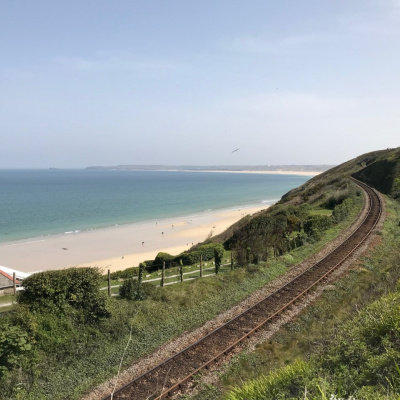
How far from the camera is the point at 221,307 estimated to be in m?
16.2

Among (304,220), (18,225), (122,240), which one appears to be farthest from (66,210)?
(304,220)

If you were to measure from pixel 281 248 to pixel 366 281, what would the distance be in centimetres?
975

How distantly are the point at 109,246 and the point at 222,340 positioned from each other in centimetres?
4167

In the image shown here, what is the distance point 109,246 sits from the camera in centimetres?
5197

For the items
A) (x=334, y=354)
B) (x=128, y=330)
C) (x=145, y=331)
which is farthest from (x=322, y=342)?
(x=128, y=330)

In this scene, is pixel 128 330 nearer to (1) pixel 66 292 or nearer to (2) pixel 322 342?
(1) pixel 66 292

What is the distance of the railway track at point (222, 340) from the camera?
410 inches

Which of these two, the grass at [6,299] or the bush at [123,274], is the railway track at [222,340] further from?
the bush at [123,274]

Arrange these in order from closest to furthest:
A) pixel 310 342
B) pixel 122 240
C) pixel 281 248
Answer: pixel 310 342
pixel 281 248
pixel 122 240

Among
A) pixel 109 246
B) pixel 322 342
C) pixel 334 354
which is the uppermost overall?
pixel 334 354

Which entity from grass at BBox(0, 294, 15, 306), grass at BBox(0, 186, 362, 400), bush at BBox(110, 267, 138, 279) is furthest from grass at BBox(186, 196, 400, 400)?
bush at BBox(110, 267, 138, 279)

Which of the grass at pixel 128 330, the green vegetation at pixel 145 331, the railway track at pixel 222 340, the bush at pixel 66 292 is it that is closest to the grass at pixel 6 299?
the bush at pixel 66 292

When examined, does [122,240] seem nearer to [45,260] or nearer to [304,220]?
[45,260]

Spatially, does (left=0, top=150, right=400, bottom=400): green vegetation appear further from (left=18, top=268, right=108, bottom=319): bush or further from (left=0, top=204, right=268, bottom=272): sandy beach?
(left=0, top=204, right=268, bottom=272): sandy beach
